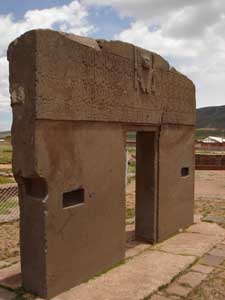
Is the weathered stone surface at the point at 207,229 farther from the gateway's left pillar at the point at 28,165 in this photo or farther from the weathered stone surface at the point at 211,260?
the gateway's left pillar at the point at 28,165

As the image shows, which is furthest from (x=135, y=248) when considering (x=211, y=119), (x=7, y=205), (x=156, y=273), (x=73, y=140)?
(x=211, y=119)

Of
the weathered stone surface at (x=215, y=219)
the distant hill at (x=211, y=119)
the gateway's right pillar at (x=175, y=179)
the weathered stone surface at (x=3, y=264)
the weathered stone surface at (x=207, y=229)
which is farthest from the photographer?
the distant hill at (x=211, y=119)

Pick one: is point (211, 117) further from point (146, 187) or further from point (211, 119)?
Result: point (146, 187)

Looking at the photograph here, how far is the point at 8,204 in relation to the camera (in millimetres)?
10828

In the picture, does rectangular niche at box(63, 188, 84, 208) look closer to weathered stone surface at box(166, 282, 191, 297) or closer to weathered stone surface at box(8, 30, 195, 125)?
weathered stone surface at box(8, 30, 195, 125)

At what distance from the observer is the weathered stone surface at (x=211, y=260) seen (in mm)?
5977

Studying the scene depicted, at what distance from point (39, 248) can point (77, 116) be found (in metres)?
1.71

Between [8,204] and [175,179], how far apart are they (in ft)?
18.3

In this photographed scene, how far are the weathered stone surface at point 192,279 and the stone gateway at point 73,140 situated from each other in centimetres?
100

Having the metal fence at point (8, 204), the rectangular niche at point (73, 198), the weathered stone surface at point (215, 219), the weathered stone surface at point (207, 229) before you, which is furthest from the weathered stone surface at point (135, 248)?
the metal fence at point (8, 204)

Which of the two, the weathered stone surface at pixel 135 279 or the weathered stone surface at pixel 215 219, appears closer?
the weathered stone surface at pixel 135 279

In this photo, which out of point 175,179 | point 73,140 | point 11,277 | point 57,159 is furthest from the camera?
point 175,179

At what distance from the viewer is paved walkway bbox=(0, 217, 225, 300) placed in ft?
15.5

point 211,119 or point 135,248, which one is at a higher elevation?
point 211,119
